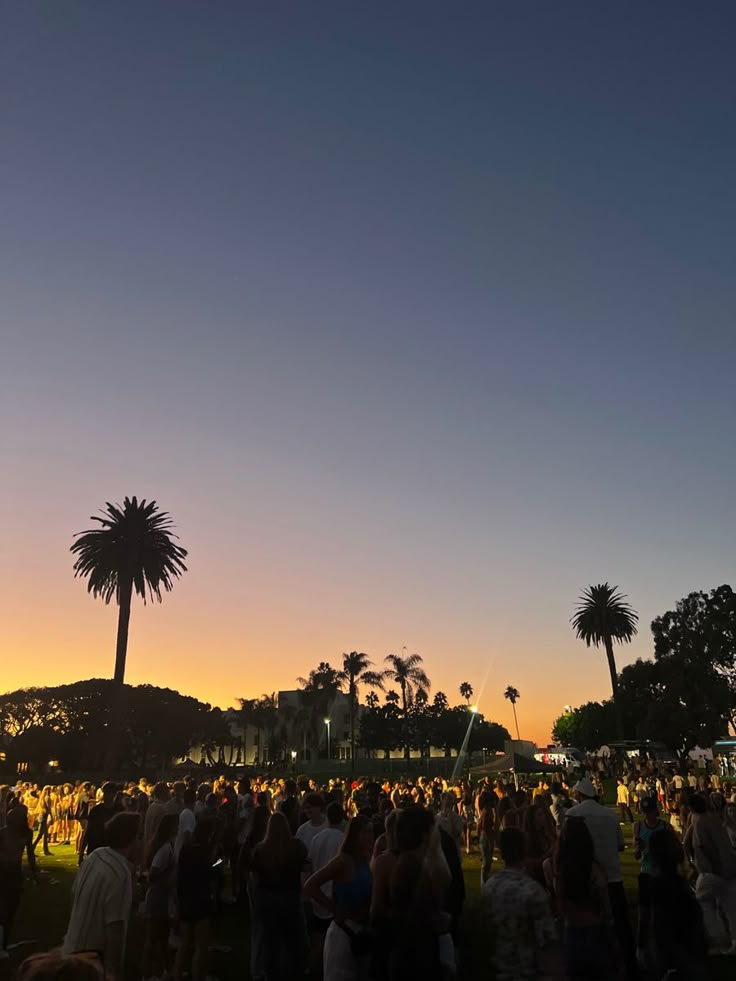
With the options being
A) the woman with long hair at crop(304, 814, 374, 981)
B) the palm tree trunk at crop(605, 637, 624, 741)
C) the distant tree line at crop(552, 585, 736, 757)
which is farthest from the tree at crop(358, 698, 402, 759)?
the woman with long hair at crop(304, 814, 374, 981)

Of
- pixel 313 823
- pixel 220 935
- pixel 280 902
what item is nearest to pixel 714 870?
pixel 313 823

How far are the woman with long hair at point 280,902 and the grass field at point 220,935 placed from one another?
2.30 m

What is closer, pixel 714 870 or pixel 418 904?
pixel 418 904

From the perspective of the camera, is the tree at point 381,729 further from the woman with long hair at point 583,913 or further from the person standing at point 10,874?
the woman with long hair at point 583,913

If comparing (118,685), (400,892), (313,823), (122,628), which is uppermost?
(122,628)

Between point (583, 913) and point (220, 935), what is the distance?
25.1 ft

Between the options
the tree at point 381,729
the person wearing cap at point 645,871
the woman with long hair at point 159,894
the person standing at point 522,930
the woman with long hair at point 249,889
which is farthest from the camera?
the tree at point 381,729

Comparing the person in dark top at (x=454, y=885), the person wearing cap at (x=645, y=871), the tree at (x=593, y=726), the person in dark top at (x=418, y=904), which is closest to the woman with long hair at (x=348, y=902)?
the person in dark top at (x=418, y=904)

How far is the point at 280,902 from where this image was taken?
633 centimetres

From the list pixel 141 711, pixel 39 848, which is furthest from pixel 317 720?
pixel 39 848

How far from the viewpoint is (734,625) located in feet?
198

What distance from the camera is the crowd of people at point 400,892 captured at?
4102mm

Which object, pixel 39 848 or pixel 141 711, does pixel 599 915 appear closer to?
pixel 39 848

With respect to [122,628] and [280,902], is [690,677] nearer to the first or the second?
[122,628]
